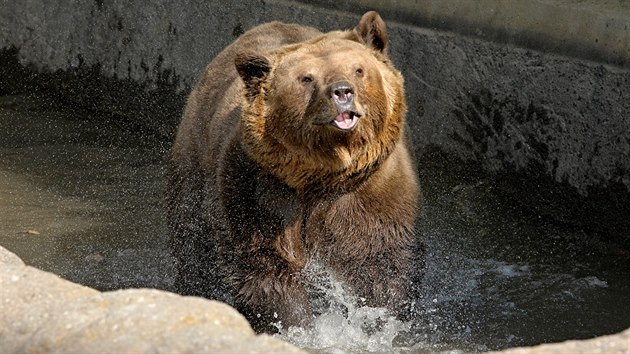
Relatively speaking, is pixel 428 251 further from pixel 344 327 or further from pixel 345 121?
pixel 345 121

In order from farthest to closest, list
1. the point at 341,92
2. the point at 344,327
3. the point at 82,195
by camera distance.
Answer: the point at 82,195
the point at 344,327
the point at 341,92

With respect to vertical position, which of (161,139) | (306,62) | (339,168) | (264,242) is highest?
(306,62)

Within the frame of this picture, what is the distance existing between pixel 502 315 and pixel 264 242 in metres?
1.70

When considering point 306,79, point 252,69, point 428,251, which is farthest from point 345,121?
point 428,251

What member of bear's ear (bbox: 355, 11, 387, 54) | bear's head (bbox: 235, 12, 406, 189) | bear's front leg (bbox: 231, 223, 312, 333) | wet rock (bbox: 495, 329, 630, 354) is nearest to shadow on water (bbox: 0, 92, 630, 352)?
bear's front leg (bbox: 231, 223, 312, 333)

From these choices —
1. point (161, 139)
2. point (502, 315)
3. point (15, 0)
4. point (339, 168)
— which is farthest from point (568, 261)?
point (15, 0)

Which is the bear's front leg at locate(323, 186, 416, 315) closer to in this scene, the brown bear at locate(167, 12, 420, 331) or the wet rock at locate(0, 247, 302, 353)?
the brown bear at locate(167, 12, 420, 331)

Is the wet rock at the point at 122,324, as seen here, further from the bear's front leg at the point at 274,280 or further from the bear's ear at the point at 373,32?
the bear's ear at the point at 373,32

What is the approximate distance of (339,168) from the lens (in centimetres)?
678

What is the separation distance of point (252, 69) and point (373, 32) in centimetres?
75

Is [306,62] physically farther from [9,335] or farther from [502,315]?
[9,335]

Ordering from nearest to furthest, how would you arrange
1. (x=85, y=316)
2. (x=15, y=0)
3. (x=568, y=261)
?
(x=85, y=316), (x=568, y=261), (x=15, y=0)

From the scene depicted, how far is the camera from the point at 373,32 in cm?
714

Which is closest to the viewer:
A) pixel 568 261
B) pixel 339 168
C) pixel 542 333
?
pixel 339 168
